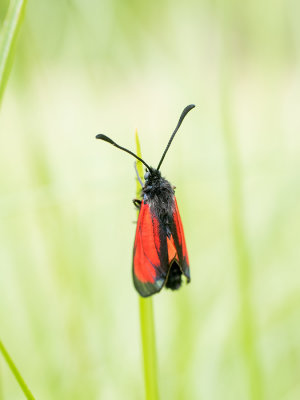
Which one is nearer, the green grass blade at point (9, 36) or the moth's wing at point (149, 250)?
the green grass blade at point (9, 36)

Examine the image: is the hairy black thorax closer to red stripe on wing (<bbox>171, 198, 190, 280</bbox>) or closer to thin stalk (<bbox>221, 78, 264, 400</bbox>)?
red stripe on wing (<bbox>171, 198, 190, 280</bbox>)

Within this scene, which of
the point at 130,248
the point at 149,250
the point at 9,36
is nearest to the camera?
the point at 9,36

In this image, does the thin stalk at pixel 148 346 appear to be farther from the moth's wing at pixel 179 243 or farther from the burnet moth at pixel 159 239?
the moth's wing at pixel 179 243

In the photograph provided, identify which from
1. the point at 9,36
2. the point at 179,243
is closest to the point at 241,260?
the point at 179,243

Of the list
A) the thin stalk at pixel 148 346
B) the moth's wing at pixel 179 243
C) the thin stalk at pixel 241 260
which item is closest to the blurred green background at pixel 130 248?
the thin stalk at pixel 241 260

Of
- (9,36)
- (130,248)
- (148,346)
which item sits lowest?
(130,248)

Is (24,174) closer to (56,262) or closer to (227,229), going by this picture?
(227,229)

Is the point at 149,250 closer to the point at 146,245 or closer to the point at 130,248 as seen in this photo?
the point at 146,245
